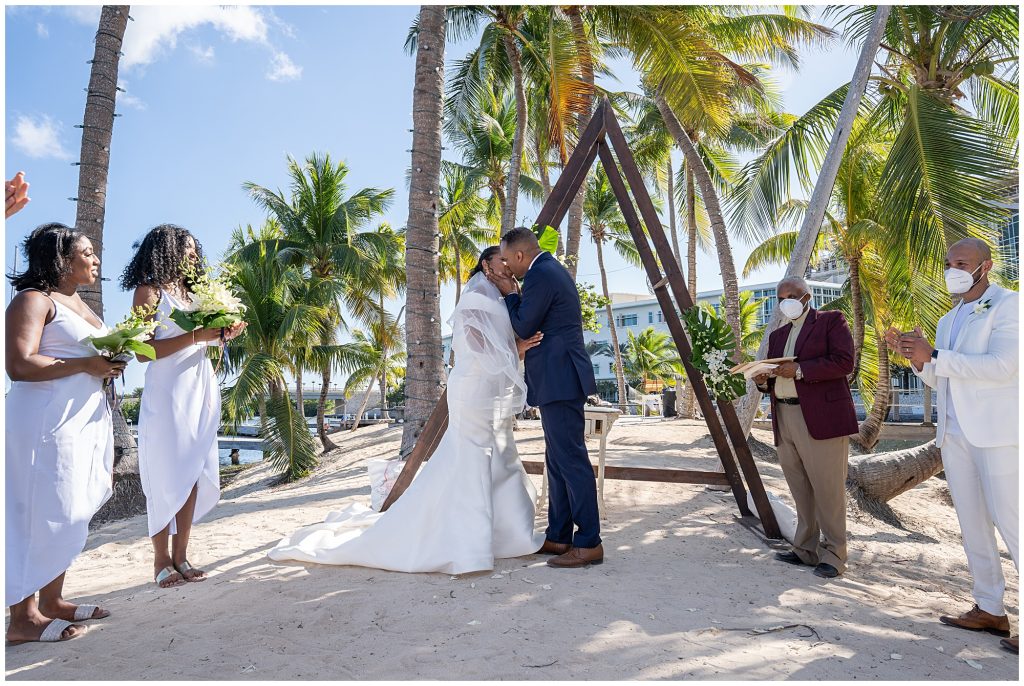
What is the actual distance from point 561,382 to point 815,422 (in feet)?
6.28

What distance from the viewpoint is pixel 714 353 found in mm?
5332

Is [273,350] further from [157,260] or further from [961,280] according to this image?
[961,280]

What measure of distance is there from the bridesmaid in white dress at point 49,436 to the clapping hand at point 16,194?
0.32m

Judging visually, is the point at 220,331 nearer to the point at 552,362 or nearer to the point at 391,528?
the point at 391,528

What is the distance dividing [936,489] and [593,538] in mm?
10325

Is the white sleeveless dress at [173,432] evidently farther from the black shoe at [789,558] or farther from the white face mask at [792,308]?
the white face mask at [792,308]

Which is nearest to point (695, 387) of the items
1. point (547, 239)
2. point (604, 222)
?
point (547, 239)

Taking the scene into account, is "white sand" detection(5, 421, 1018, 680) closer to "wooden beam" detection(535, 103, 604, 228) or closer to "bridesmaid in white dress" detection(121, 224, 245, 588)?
"bridesmaid in white dress" detection(121, 224, 245, 588)

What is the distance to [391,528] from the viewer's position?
4629 mm

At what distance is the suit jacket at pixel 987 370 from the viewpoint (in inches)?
143

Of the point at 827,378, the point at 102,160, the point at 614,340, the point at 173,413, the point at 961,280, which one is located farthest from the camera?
the point at 614,340

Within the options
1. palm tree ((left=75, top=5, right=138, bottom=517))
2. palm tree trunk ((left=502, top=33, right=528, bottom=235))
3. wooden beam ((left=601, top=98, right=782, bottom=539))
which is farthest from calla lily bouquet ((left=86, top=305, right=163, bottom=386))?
palm tree trunk ((left=502, top=33, right=528, bottom=235))

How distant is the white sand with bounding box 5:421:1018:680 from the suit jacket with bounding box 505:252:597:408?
1267mm

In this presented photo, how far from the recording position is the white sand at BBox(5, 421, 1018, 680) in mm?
3012
